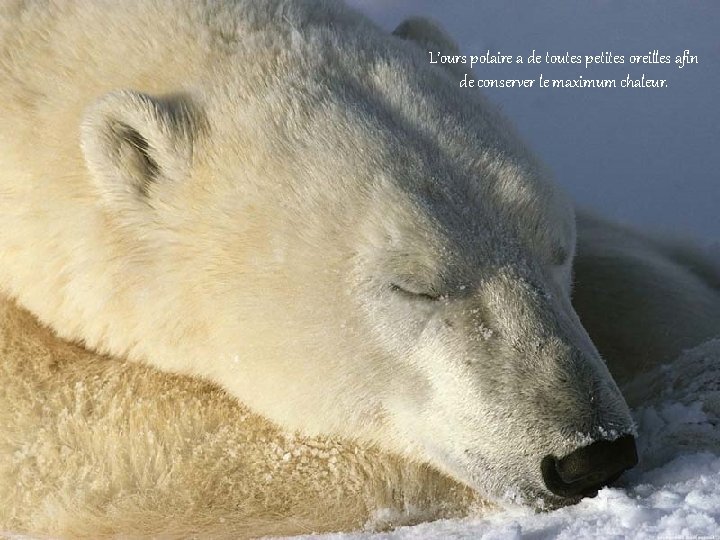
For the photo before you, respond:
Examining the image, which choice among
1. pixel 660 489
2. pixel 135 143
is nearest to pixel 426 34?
pixel 135 143

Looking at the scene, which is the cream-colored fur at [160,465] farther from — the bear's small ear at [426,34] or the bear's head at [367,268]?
the bear's small ear at [426,34]

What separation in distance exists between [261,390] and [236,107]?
607mm

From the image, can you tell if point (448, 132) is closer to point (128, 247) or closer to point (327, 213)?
point (327, 213)

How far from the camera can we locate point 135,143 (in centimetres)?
215

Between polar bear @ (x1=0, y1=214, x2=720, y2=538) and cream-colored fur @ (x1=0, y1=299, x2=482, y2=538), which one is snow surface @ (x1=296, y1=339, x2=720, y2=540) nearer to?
polar bear @ (x1=0, y1=214, x2=720, y2=538)

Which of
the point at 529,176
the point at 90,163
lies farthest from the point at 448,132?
the point at 90,163

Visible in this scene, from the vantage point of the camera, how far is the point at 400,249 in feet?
6.39

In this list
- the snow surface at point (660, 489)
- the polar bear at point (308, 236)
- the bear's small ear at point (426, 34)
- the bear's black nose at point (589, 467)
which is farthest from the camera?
the bear's small ear at point (426, 34)

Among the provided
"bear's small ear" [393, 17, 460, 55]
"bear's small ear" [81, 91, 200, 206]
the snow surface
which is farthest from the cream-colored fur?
"bear's small ear" [393, 17, 460, 55]

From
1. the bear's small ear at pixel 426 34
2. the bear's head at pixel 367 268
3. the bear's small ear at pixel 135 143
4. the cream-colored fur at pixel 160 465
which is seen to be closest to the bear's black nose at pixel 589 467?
the bear's head at pixel 367 268

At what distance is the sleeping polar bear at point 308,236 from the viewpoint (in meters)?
1.92

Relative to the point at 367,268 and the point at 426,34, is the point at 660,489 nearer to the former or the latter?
the point at 367,268

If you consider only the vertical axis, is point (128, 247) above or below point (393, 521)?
above

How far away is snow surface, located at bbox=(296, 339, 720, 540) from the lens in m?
1.61
